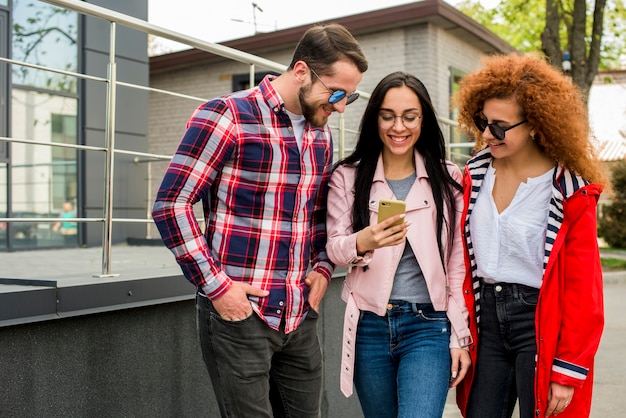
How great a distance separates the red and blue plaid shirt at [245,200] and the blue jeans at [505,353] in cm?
70

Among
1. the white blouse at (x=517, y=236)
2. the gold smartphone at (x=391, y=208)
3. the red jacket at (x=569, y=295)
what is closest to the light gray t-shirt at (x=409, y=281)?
the white blouse at (x=517, y=236)

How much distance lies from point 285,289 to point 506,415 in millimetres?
997

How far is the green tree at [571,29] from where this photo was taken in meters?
14.2

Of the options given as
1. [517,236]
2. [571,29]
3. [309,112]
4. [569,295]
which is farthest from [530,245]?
[571,29]

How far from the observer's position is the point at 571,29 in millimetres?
14766

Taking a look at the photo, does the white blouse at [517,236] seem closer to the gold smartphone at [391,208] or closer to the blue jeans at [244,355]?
the gold smartphone at [391,208]

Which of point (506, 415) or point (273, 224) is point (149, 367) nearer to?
point (273, 224)

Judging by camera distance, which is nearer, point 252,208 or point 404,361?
point 252,208

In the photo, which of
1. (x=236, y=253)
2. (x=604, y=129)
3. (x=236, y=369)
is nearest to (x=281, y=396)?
(x=236, y=369)

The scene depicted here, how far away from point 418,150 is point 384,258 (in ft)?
1.59

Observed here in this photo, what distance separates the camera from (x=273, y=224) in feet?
7.69

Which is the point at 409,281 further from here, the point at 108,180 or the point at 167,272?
the point at 108,180

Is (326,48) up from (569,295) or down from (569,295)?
up

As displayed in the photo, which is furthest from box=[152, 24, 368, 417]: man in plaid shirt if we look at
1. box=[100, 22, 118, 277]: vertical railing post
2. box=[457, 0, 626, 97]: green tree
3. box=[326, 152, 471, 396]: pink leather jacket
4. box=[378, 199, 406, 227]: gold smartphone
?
box=[457, 0, 626, 97]: green tree
